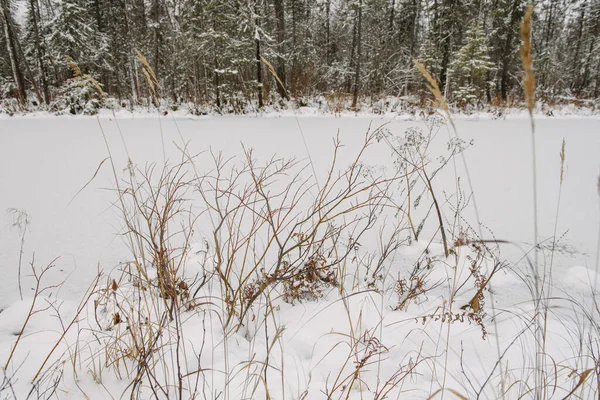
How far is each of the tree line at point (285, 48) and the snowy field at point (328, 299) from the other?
11.1 ft

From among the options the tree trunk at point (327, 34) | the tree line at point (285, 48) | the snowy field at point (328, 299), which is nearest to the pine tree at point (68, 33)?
the tree line at point (285, 48)

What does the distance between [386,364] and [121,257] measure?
124 cm

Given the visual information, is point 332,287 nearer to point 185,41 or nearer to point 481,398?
point 481,398

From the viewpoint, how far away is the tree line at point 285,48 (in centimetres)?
862

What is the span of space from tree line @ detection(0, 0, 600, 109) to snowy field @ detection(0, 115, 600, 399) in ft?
11.1

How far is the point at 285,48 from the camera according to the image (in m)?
11.8

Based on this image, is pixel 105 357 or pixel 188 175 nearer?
pixel 105 357

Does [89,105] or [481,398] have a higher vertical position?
[89,105]

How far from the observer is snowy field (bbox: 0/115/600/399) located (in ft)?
2.53

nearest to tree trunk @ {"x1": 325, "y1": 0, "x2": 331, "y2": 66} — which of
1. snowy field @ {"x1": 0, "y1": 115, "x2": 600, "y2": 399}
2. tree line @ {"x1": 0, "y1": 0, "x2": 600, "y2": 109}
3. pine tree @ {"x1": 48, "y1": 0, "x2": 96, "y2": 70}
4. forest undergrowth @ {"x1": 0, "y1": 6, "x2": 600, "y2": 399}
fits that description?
tree line @ {"x1": 0, "y1": 0, "x2": 600, "y2": 109}

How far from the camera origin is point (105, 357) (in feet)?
2.74

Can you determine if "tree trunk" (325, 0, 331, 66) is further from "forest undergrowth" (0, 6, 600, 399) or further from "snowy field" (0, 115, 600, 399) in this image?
"forest undergrowth" (0, 6, 600, 399)

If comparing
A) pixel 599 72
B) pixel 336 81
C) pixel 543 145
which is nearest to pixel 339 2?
pixel 336 81

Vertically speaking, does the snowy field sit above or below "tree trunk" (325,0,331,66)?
below
